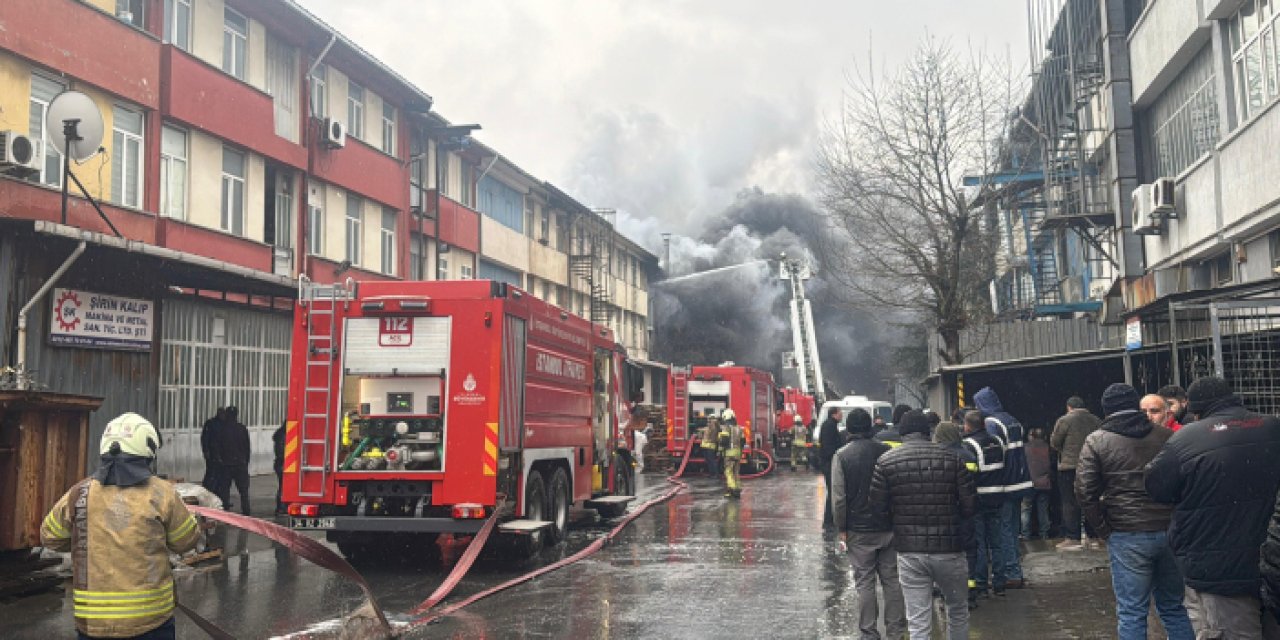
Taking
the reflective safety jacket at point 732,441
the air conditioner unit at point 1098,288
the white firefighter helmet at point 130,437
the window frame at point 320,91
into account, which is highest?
the window frame at point 320,91

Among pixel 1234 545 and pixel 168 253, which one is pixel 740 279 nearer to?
pixel 168 253

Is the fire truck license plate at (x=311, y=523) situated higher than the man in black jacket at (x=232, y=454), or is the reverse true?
the man in black jacket at (x=232, y=454)

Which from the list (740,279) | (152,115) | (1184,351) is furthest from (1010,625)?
(740,279)

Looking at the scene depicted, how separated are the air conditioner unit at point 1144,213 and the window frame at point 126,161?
16023 millimetres

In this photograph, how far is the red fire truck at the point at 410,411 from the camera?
412 inches

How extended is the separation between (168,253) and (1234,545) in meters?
12.6

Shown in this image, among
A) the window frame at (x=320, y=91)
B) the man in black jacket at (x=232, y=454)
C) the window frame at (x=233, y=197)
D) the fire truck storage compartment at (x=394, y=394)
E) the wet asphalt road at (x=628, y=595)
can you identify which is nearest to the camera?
the wet asphalt road at (x=628, y=595)

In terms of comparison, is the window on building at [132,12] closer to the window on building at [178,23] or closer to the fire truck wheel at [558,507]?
the window on building at [178,23]

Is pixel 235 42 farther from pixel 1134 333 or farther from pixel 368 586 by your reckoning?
pixel 1134 333

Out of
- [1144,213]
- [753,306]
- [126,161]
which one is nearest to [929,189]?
[1144,213]

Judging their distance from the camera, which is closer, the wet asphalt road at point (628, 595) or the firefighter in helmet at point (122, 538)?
the firefighter in helmet at point (122, 538)

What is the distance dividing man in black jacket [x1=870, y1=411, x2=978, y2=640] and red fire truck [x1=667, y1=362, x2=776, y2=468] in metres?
20.0

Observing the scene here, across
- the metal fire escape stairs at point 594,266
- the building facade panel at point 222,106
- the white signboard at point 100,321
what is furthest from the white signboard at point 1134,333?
the metal fire escape stairs at point 594,266

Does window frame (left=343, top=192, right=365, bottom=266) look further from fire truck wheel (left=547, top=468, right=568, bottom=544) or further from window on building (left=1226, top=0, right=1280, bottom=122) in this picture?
window on building (left=1226, top=0, right=1280, bottom=122)
